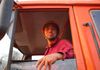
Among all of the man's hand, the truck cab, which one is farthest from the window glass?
the man's hand

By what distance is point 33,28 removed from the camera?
3.14m

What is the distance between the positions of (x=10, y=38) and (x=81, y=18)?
64 centimetres

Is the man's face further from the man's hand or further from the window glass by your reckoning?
the man's hand

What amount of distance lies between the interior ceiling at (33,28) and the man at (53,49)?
103 mm

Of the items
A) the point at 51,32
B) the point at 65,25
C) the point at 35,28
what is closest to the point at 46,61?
the point at 51,32

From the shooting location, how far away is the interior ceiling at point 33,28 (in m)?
2.78

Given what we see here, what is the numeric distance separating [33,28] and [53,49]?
0.56 metres

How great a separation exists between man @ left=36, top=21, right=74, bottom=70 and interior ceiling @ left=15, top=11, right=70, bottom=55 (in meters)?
0.10

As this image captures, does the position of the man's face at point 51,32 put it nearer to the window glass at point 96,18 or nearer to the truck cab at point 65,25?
the truck cab at point 65,25

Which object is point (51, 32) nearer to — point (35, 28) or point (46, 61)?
point (35, 28)

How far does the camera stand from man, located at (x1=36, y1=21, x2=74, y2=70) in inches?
81.0

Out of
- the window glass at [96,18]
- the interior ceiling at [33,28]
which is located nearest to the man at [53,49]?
the interior ceiling at [33,28]

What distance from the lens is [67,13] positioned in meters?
2.66

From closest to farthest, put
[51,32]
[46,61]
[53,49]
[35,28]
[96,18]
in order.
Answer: [46,61] < [96,18] < [53,49] < [51,32] < [35,28]
